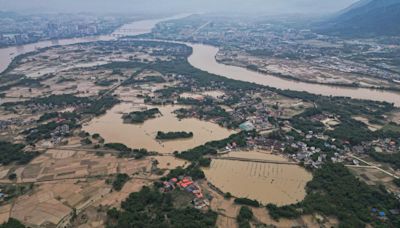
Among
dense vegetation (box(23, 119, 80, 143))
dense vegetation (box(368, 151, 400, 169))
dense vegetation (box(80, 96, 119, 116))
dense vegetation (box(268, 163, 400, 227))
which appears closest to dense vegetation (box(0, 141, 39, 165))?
dense vegetation (box(23, 119, 80, 143))

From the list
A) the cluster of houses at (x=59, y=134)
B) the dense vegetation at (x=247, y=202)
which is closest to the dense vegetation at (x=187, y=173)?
the dense vegetation at (x=247, y=202)

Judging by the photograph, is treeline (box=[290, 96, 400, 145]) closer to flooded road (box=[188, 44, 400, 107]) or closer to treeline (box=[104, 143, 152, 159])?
flooded road (box=[188, 44, 400, 107])

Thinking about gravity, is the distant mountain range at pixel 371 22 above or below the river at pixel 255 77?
above

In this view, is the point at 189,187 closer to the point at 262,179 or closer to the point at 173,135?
the point at 262,179

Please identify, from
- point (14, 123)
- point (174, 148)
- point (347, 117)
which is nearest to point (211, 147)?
point (174, 148)

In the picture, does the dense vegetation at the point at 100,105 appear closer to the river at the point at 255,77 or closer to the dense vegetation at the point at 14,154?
the dense vegetation at the point at 14,154

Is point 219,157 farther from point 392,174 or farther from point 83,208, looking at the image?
point 392,174
